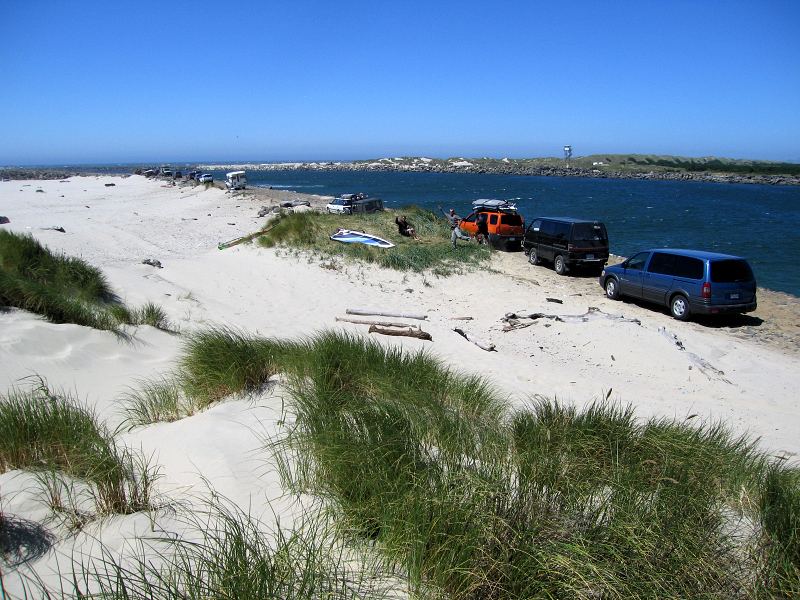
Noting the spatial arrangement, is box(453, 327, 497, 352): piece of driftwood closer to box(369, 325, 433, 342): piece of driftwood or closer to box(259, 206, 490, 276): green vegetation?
box(369, 325, 433, 342): piece of driftwood

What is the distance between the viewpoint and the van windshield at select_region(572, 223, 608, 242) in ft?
63.5

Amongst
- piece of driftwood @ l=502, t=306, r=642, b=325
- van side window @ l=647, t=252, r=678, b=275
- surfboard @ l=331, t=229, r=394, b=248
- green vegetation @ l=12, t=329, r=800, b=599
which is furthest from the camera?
surfboard @ l=331, t=229, r=394, b=248

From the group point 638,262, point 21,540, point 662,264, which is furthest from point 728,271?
point 21,540

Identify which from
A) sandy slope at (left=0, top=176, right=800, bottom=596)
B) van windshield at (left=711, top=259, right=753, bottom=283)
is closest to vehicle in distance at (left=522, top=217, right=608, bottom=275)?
sandy slope at (left=0, top=176, right=800, bottom=596)

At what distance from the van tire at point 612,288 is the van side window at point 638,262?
24.2 inches

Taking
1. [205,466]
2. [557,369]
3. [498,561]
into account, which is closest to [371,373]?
[205,466]

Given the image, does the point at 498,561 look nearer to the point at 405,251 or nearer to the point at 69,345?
the point at 69,345

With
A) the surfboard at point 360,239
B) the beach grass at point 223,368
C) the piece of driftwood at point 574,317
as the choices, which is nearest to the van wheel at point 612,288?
the piece of driftwood at point 574,317

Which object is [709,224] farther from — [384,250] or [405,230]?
[384,250]

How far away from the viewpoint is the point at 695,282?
13.5 metres

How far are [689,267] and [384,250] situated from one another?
10.8 m

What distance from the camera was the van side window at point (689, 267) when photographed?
43.9 ft

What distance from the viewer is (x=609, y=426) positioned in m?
4.40

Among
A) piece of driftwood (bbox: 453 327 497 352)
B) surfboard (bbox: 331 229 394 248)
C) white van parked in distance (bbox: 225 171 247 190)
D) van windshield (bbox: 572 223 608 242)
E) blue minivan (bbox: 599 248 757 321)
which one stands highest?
white van parked in distance (bbox: 225 171 247 190)
